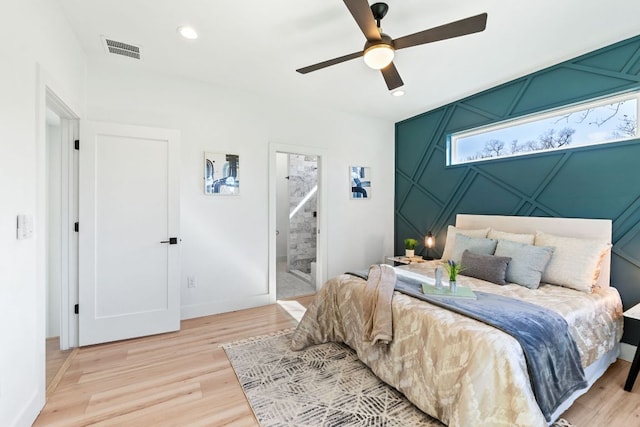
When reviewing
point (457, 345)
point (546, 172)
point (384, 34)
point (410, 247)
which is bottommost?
point (457, 345)

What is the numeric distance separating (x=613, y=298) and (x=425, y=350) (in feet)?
5.90

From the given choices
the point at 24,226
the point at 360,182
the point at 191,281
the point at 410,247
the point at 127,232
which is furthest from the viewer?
the point at 360,182

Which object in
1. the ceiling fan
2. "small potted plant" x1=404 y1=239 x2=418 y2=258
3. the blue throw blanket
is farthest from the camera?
"small potted plant" x1=404 y1=239 x2=418 y2=258

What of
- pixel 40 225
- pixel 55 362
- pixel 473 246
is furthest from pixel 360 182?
pixel 55 362

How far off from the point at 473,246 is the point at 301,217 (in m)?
3.63

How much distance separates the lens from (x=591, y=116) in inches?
104

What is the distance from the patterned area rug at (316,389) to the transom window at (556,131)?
2449 mm

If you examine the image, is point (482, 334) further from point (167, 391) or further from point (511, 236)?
point (167, 391)

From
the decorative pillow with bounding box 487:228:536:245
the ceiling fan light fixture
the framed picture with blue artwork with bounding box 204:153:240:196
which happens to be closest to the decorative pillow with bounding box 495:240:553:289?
the decorative pillow with bounding box 487:228:536:245

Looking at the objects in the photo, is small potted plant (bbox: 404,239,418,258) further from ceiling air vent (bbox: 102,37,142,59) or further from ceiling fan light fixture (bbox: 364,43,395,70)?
ceiling air vent (bbox: 102,37,142,59)

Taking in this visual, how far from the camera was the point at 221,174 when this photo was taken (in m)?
3.37

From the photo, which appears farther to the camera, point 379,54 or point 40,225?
point 379,54

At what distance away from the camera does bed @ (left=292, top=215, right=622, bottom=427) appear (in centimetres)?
137

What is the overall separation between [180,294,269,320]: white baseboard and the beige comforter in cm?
123
